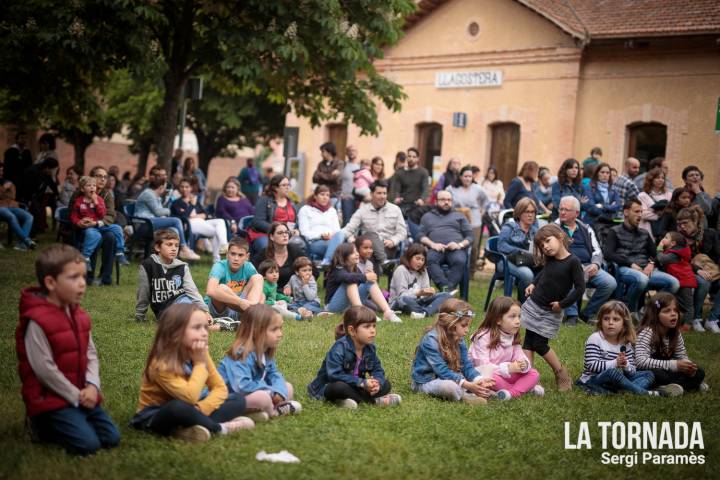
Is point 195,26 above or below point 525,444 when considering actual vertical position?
above

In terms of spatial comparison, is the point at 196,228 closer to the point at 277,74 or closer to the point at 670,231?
the point at 277,74

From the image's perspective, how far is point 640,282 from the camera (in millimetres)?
11516

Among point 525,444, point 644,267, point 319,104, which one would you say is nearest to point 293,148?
point 319,104

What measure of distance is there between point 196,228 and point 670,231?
7543mm

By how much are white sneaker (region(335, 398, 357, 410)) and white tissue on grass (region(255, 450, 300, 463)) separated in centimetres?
128

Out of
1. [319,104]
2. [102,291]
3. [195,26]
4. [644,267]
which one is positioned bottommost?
[102,291]

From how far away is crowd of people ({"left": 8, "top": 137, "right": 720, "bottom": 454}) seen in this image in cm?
534


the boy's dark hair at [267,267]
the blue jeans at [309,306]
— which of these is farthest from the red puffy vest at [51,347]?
the blue jeans at [309,306]

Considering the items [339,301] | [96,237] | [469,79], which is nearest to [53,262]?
[339,301]

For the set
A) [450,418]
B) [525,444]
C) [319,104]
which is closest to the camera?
[525,444]

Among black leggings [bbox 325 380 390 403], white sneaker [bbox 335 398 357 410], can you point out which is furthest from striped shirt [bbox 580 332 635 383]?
white sneaker [bbox 335 398 357 410]

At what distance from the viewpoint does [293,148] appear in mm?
18219

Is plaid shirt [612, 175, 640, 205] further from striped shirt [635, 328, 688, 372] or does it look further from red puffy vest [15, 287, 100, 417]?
red puffy vest [15, 287, 100, 417]

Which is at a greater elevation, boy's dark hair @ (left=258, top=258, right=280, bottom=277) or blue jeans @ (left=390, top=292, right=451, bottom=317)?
boy's dark hair @ (left=258, top=258, right=280, bottom=277)
